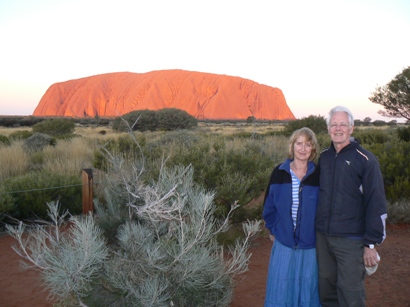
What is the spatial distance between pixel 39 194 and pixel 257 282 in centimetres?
412

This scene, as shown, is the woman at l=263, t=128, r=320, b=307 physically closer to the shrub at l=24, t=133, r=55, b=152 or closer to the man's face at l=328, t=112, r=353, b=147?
the man's face at l=328, t=112, r=353, b=147

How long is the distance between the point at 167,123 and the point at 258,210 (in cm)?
2827

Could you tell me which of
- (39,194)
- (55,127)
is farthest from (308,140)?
(55,127)

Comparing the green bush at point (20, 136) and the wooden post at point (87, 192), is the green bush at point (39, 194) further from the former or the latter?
the green bush at point (20, 136)

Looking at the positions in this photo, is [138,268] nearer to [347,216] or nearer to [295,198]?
[295,198]

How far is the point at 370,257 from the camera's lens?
8.85 feet

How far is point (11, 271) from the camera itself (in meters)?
4.78

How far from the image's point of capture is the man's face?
9.27 ft

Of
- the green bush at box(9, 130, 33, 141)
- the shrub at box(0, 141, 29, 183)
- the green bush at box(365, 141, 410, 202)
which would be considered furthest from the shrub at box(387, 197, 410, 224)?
the green bush at box(9, 130, 33, 141)

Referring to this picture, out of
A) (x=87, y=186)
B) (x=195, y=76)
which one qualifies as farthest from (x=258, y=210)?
(x=195, y=76)

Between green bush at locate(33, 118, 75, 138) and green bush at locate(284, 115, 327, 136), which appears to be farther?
green bush at locate(33, 118, 75, 138)

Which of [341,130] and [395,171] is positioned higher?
[341,130]

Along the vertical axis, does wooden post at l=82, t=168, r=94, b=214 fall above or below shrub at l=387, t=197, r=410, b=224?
above

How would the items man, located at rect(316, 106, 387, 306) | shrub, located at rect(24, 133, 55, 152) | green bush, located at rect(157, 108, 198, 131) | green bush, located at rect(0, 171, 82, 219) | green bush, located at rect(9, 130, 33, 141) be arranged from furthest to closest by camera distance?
1. green bush, located at rect(157, 108, 198, 131)
2. green bush, located at rect(9, 130, 33, 141)
3. shrub, located at rect(24, 133, 55, 152)
4. green bush, located at rect(0, 171, 82, 219)
5. man, located at rect(316, 106, 387, 306)
